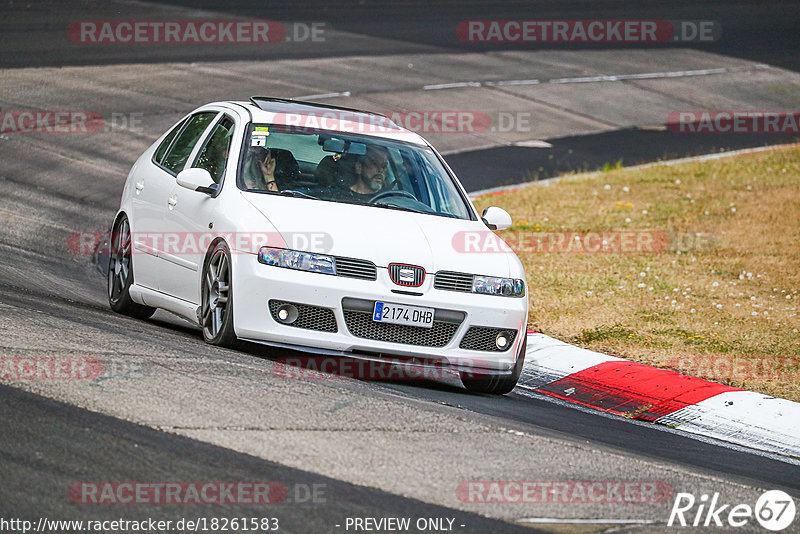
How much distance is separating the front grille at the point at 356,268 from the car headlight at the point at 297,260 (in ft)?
0.14

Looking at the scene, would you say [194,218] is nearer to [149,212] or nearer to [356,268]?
[149,212]

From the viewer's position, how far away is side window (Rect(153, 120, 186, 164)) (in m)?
9.50

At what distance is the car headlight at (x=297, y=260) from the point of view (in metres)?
7.43

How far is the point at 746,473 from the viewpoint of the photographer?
6906mm

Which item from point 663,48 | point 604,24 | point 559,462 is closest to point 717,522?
point 559,462

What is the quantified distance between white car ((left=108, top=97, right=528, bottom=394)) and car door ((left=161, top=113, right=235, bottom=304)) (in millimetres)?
13

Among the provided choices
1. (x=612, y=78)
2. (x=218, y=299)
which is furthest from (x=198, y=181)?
(x=612, y=78)

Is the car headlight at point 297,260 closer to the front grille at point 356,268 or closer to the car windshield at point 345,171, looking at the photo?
the front grille at point 356,268

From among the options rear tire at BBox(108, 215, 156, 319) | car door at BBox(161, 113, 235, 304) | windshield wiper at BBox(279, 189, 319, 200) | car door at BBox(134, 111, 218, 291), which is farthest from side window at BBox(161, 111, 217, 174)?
windshield wiper at BBox(279, 189, 319, 200)

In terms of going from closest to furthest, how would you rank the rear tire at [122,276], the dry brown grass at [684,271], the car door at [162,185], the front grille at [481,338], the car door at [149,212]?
the front grille at [481,338] → the car door at [162,185] → the car door at [149,212] → the rear tire at [122,276] → the dry brown grass at [684,271]

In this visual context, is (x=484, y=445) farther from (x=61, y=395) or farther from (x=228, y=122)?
(x=228, y=122)

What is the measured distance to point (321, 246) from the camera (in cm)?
748

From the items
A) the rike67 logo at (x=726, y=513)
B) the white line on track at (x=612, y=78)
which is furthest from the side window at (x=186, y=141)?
the white line on track at (x=612, y=78)

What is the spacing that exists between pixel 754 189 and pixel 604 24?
1718 centimetres
